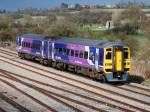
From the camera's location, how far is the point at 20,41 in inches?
1676

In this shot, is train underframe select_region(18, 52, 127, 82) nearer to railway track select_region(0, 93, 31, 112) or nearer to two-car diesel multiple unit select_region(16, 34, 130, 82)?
two-car diesel multiple unit select_region(16, 34, 130, 82)

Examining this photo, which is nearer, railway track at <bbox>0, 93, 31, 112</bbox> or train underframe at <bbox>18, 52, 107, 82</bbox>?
railway track at <bbox>0, 93, 31, 112</bbox>

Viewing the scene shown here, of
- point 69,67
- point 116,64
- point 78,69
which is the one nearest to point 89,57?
point 116,64

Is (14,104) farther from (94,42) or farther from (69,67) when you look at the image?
(69,67)

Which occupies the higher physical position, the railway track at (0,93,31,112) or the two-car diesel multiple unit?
the two-car diesel multiple unit

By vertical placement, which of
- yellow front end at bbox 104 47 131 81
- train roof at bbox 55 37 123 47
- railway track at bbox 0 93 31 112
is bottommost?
railway track at bbox 0 93 31 112

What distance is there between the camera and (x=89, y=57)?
89.2 feet

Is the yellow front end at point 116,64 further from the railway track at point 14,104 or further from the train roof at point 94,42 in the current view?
the railway track at point 14,104

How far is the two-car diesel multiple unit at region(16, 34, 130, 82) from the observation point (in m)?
25.6

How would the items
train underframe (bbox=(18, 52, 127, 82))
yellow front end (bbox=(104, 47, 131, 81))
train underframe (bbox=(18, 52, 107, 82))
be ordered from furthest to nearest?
train underframe (bbox=(18, 52, 107, 82))
train underframe (bbox=(18, 52, 127, 82))
yellow front end (bbox=(104, 47, 131, 81))

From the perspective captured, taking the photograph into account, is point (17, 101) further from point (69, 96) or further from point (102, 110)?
point (102, 110)

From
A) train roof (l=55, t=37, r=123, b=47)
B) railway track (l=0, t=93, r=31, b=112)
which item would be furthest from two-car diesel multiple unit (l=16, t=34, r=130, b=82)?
railway track (l=0, t=93, r=31, b=112)

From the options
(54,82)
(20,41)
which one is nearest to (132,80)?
(54,82)

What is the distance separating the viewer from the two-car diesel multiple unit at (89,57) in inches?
1009
